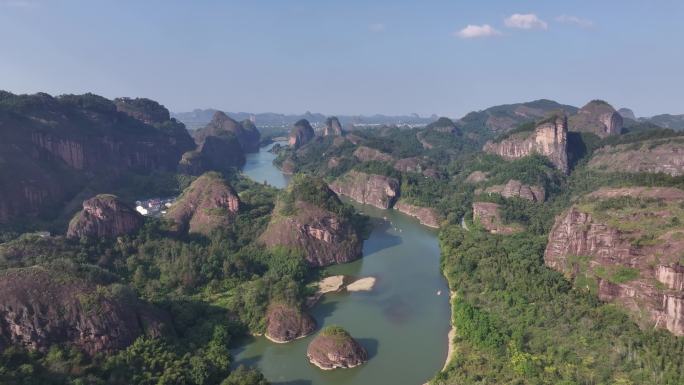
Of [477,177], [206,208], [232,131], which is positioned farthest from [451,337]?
[232,131]

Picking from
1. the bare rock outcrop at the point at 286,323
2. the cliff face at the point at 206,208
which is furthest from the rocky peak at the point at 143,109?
the bare rock outcrop at the point at 286,323

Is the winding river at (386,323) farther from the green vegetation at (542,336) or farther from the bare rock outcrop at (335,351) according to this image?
the green vegetation at (542,336)

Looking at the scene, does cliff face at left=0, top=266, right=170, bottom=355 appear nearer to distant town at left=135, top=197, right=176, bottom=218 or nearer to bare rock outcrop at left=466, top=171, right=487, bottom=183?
distant town at left=135, top=197, right=176, bottom=218

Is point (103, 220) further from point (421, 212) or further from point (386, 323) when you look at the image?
point (421, 212)

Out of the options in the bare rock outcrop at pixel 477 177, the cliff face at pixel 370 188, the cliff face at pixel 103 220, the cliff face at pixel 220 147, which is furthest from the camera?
the cliff face at pixel 220 147

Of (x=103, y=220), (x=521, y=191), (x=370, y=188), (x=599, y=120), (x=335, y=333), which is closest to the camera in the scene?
(x=335, y=333)

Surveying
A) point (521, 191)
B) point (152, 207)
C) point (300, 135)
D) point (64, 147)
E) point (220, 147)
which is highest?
point (300, 135)

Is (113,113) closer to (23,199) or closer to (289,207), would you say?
(23,199)
